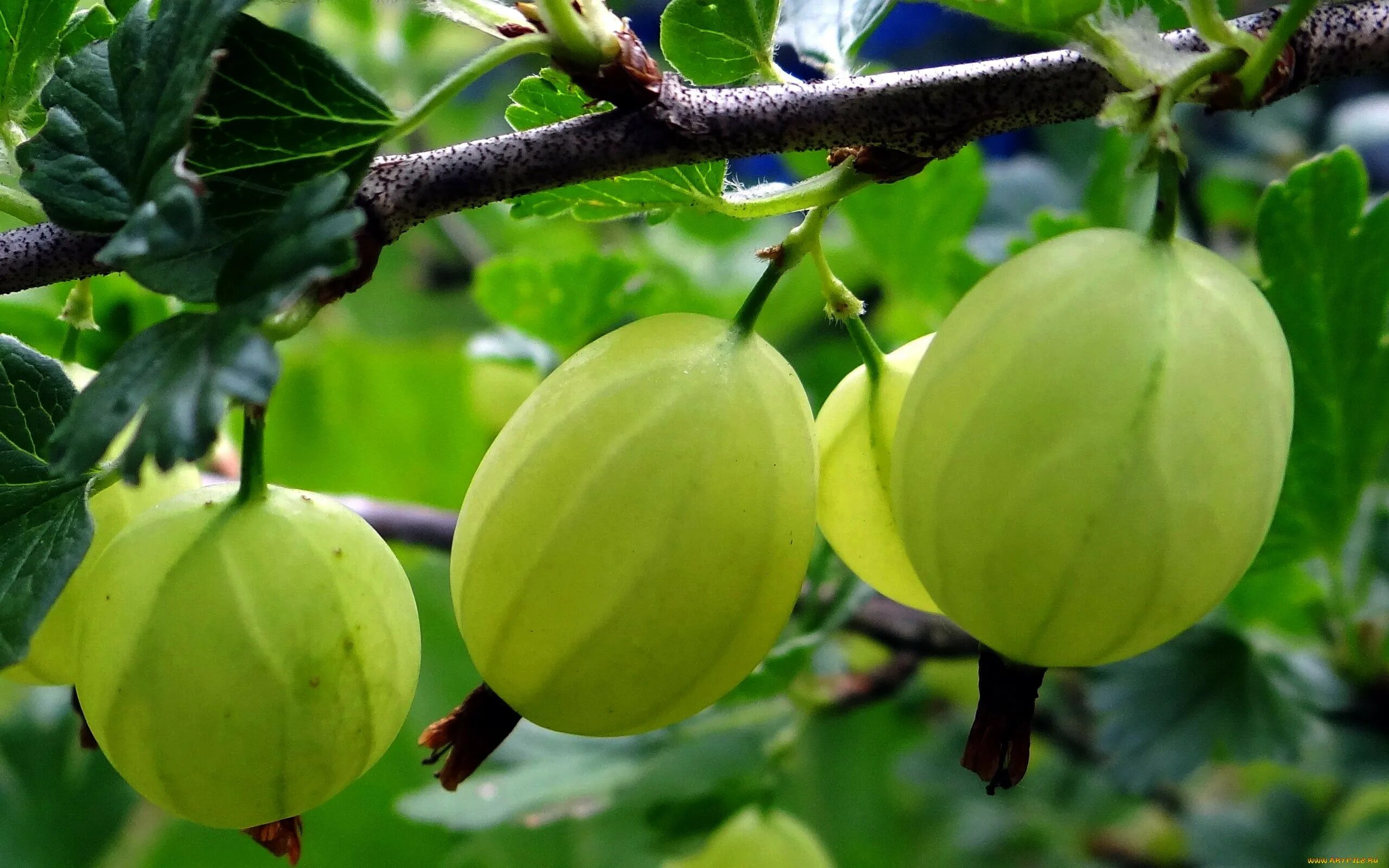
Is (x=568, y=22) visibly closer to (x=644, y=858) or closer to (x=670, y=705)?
(x=670, y=705)

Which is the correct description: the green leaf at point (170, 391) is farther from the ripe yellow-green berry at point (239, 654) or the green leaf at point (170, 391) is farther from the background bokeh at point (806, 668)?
the background bokeh at point (806, 668)

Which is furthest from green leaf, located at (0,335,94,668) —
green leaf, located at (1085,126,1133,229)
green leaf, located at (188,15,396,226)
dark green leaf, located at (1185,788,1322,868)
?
dark green leaf, located at (1185,788,1322,868)

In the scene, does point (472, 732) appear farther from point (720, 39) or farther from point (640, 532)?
point (720, 39)

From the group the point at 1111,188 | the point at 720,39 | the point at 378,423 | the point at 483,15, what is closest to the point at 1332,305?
the point at 1111,188

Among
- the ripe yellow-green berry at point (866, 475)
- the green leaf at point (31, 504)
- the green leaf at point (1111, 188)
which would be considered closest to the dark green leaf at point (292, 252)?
the green leaf at point (31, 504)

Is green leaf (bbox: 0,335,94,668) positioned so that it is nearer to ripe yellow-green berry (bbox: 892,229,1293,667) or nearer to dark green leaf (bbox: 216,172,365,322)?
dark green leaf (bbox: 216,172,365,322)
